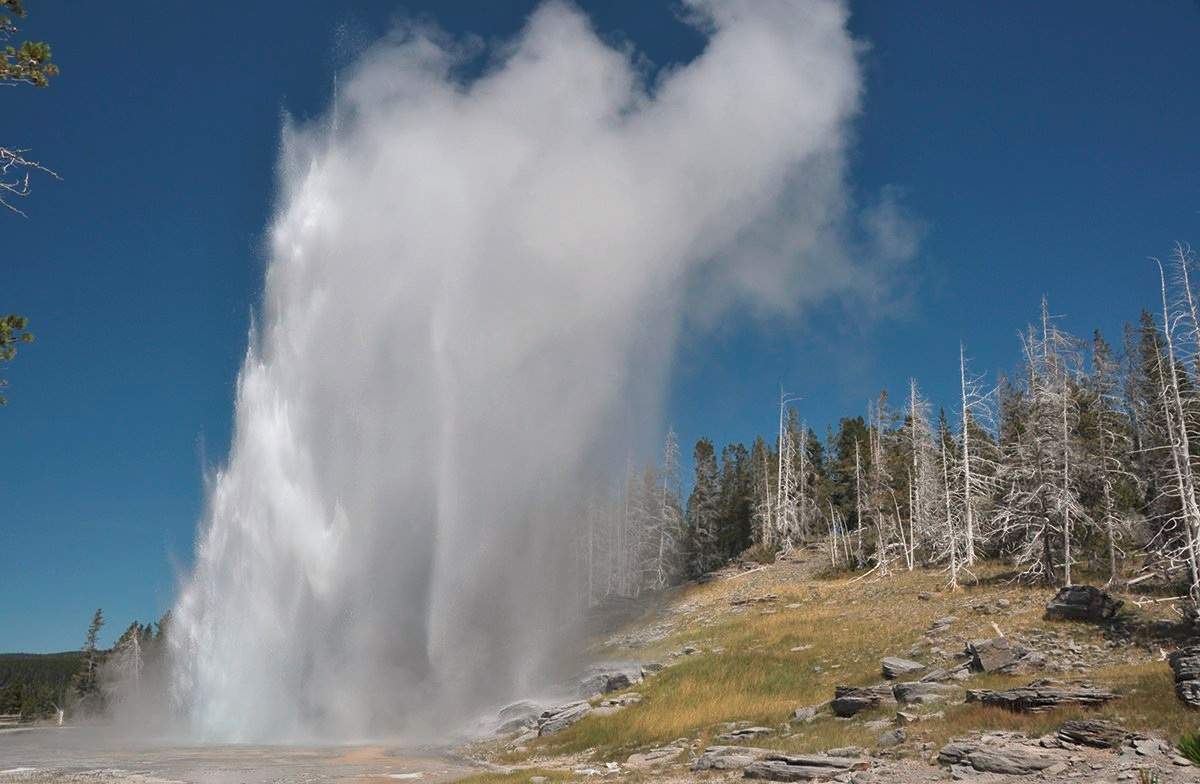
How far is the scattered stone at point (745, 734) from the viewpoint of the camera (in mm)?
20844

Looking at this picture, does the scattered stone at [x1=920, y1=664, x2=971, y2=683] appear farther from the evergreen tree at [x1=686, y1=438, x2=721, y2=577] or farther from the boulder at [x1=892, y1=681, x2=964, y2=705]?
the evergreen tree at [x1=686, y1=438, x2=721, y2=577]

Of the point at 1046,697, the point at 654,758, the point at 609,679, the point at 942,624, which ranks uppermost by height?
the point at 942,624

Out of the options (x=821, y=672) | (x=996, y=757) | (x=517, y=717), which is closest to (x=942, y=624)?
(x=821, y=672)

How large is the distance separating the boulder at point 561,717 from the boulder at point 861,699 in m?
10.2

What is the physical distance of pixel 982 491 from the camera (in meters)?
49.2

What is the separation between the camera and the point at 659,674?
33.2m

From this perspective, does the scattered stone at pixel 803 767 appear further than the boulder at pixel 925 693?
No

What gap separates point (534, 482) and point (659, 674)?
49.5 ft

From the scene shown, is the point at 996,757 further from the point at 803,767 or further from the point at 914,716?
the point at 914,716

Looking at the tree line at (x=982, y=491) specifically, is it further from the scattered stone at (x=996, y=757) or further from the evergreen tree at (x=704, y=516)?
the scattered stone at (x=996, y=757)

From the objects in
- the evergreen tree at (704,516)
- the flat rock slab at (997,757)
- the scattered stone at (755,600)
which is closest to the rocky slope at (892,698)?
the flat rock slab at (997,757)

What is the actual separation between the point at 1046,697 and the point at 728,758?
7.48 meters

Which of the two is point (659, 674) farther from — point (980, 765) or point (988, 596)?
point (980, 765)

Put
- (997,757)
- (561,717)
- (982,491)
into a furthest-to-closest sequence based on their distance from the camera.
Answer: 1. (982,491)
2. (561,717)
3. (997,757)
